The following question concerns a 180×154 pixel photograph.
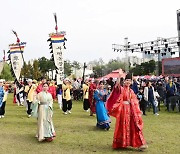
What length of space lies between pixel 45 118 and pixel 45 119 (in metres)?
0.02

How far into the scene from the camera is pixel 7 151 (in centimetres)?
693

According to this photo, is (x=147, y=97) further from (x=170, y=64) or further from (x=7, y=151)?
(x=170, y=64)

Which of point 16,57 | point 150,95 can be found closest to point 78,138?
point 150,95

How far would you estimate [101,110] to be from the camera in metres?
9.43

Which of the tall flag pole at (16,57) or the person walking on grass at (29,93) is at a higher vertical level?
the tall flag pole at (16,57)

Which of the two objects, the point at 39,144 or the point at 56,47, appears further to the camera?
the point at 56,47

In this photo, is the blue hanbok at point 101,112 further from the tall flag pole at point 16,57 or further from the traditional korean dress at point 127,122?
the tall flag pole at point 16,57

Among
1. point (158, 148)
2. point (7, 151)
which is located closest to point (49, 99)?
point (7, 151)

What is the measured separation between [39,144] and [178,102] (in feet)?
28.0

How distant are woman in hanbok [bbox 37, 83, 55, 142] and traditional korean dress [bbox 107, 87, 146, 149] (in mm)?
1662

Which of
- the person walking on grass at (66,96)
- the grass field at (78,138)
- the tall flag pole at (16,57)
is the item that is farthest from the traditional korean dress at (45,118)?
the tall flag pole at (16,57)

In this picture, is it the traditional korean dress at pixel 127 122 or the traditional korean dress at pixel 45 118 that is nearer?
the traditional korean dress at pixel 127 122

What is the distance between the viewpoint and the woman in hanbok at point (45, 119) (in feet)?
25.5

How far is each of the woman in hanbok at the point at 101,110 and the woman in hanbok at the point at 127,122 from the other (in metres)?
2.20
